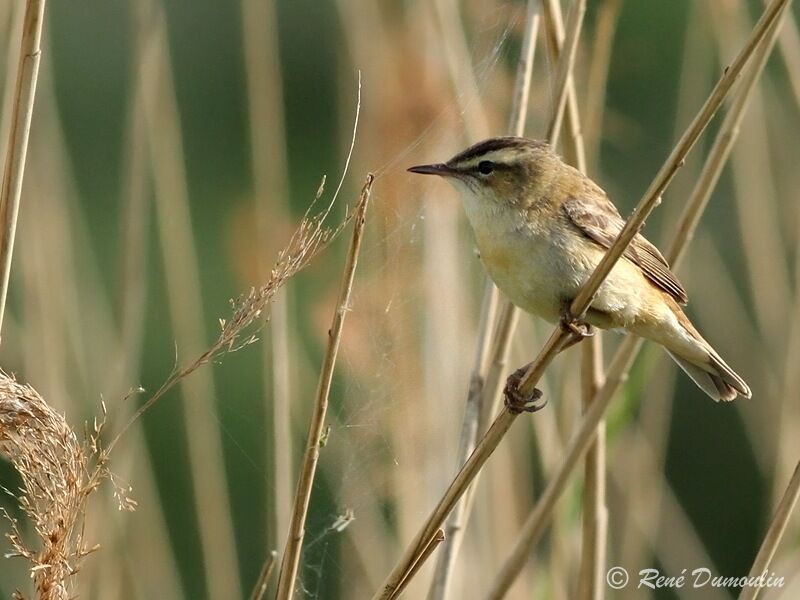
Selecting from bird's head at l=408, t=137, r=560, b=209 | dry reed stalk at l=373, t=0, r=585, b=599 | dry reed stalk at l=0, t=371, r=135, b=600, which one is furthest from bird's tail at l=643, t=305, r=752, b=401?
dry reed stalk at l=0, t=371, r=135, b=600

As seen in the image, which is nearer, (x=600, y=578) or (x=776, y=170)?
(x=600, y=578)

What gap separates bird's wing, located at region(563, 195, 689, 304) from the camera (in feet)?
9.07

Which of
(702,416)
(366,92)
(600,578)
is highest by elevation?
(366,92)

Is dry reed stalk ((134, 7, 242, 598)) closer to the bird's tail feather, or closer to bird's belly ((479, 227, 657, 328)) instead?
bird's belly ((479, 227, 657, 328))

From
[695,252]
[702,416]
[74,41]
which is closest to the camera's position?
[695,252]

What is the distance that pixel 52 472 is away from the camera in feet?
5.66

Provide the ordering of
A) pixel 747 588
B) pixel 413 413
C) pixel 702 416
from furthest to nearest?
pixel 702 416 < pixel 413 413 < pixel 747 588

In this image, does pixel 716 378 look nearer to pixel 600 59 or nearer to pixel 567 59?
pixel 600 59

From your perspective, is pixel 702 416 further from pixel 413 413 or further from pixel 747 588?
pixel 747 588

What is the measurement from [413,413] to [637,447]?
31.5 inches

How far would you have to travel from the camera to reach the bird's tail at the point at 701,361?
2.92 meters

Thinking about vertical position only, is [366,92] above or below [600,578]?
above

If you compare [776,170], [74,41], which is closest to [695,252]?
[776,170]

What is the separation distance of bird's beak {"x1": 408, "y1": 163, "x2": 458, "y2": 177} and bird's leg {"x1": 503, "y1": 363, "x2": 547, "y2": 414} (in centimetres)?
51
